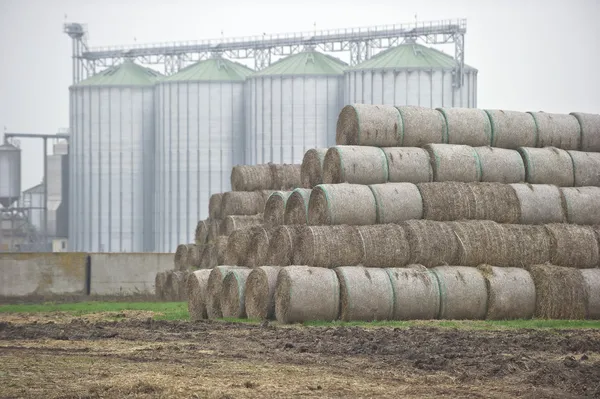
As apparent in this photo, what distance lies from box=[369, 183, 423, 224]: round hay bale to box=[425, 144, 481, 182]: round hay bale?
88 cm

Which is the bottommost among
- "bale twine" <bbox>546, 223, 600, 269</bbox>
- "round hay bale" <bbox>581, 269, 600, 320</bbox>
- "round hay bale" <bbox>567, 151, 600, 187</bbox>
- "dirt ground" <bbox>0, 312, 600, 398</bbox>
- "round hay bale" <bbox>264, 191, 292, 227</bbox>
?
"dirt ground" <bbox>0, 312, 600, 398</bbox>

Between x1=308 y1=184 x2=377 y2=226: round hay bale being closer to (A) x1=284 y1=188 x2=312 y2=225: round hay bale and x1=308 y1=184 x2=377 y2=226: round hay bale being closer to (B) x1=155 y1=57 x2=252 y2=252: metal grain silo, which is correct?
(A) x1=284 y1=188 x2=312 y2=225: round hay bale

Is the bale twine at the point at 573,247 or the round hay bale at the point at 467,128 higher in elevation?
the round hay bale at the point at 467,128

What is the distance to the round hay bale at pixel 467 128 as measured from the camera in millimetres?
21766

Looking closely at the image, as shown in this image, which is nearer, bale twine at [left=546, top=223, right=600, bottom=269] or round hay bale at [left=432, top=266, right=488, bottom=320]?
round hay bale at [left=432, top=266, right=488, bottom=320]

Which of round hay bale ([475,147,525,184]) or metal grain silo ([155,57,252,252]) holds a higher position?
metal grain silo ([155,57,252,252])

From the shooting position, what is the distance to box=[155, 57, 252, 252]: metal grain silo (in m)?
61.0

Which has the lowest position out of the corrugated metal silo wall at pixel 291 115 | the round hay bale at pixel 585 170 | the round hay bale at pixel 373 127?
the round hay bale at pixel 585 170

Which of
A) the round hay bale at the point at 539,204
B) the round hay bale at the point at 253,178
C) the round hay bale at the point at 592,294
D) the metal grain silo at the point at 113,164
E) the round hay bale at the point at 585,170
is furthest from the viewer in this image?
the metal grain silo at the point at 113,164

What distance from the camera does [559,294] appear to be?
19281mm

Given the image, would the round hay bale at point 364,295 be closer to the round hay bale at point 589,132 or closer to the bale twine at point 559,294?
the bale twine at point 559,294

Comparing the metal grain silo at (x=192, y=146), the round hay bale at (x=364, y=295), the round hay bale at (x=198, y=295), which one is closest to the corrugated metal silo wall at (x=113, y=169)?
the metal grain silo at (x=192, y=146)

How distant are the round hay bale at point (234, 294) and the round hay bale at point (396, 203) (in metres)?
2.50

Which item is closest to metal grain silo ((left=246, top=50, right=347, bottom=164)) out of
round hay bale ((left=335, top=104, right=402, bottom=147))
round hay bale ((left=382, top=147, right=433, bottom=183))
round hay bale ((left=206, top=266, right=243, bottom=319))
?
round hay bale ((left=335, top=104, right=402, bottom=147))
